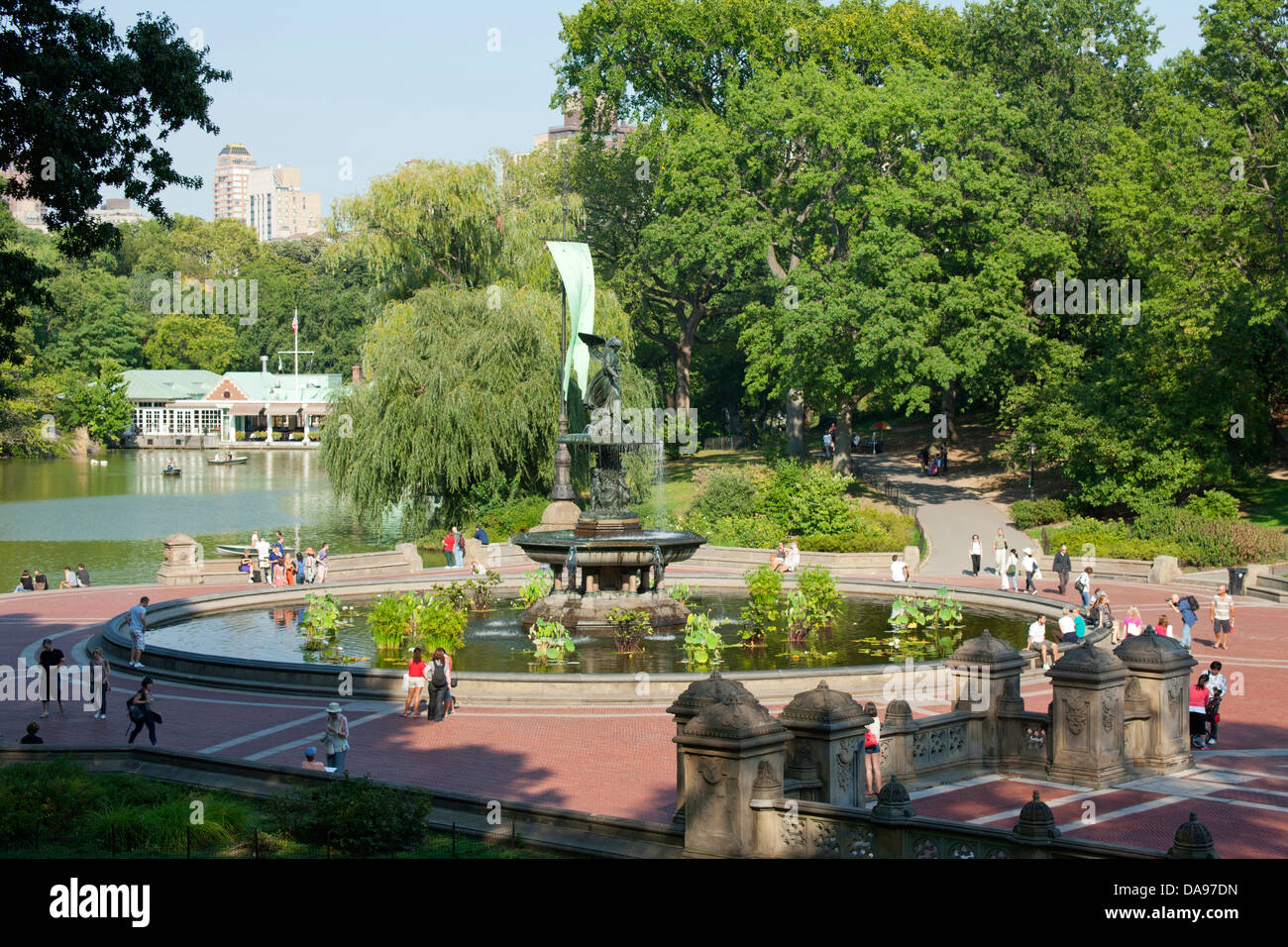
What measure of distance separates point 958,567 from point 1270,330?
1515cm

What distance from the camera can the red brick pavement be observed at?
573 inches

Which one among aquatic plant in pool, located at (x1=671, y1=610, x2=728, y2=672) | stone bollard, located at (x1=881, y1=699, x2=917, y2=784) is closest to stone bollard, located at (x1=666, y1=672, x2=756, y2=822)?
stone bollard, located at (x1=881, y1=699, x2=917, y2=784)

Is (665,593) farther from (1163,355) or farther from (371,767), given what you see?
(1163,355)

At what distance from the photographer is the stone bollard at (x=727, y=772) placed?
1162 cm

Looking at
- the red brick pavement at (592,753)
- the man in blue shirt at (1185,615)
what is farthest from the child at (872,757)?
the man in blue shirt at (1185,615)

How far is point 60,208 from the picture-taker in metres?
18.5

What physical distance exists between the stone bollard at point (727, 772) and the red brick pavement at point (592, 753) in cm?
234

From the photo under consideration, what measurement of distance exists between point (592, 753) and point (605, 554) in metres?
9.53

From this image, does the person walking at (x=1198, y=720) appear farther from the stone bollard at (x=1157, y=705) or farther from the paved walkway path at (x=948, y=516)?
the paved walkway path at (x=948, y=516)

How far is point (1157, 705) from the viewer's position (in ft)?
55.6

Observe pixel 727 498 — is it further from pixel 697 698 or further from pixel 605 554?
pixel 697 698

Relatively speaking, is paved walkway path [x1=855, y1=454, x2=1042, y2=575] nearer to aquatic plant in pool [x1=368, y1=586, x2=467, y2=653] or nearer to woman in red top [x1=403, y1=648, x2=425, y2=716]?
aquatic plant in pool [x1=368, y1=586, x2=467, y2=653]

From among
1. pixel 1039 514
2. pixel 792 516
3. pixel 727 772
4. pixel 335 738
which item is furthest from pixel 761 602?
pixel 1039 514

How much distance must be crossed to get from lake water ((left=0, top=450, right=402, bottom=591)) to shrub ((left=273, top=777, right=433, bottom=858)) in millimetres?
32730
